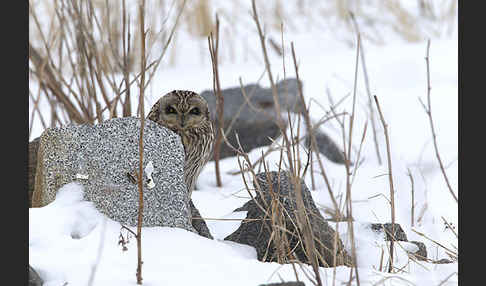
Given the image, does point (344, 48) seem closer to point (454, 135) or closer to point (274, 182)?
point (454, 135)

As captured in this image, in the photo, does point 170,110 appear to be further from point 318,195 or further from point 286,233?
point 318,195

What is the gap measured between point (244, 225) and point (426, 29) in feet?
19.1

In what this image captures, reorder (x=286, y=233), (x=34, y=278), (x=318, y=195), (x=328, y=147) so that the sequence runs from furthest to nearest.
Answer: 1. (x=328, y=147)
2. (x=318, y=195)
3. (x=286, y=233)
4. (x=34, y=278)

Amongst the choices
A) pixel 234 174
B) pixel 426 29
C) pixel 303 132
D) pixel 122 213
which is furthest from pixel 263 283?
pixel 426 29

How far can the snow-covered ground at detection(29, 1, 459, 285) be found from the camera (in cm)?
185

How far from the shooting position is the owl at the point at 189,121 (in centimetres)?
277

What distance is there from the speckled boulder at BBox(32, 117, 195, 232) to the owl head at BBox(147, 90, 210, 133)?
62 centimetres

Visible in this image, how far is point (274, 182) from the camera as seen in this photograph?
254 cm

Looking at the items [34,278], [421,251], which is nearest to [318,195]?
[421,251]

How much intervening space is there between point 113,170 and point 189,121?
0.76m

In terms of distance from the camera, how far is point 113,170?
2092 mm

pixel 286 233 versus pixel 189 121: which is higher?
pixel 189 121

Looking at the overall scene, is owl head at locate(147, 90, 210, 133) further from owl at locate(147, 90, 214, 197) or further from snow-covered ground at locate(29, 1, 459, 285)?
snow-covered ground at locate(29, 1, 459, 285)

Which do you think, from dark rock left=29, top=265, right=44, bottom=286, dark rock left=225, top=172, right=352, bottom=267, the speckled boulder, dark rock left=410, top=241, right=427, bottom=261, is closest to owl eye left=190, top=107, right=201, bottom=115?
dark rock left=225, top=172, right=352, bottom=267
